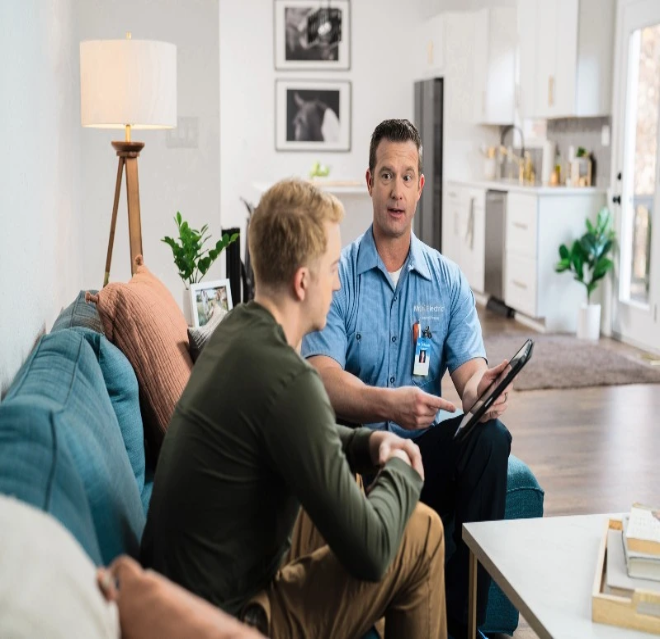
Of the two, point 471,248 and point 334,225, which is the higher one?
point 334,225

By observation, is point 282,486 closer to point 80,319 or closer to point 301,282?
point 301,282

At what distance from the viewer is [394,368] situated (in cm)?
286

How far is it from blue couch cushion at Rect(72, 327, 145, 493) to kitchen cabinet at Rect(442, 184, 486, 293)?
636 centimetres

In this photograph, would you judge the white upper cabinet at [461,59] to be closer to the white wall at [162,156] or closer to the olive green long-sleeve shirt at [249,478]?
the white wall at [162,156]

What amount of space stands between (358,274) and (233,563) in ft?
4.68

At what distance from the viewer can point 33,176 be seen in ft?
8.54

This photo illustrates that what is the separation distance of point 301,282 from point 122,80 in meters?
2.12

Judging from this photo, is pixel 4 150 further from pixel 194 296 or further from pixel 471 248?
pixel 471 248

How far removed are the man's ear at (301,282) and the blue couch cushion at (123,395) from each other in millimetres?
690

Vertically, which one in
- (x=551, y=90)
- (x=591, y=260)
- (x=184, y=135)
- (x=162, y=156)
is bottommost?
(x=591, y=260)

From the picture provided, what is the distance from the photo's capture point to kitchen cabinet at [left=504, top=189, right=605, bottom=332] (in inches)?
279

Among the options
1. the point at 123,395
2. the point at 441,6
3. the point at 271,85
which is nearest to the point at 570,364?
the point at 123,395

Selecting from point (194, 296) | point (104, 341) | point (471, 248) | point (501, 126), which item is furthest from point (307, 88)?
point (104, 341)

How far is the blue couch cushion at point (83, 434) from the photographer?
1.38 meters
